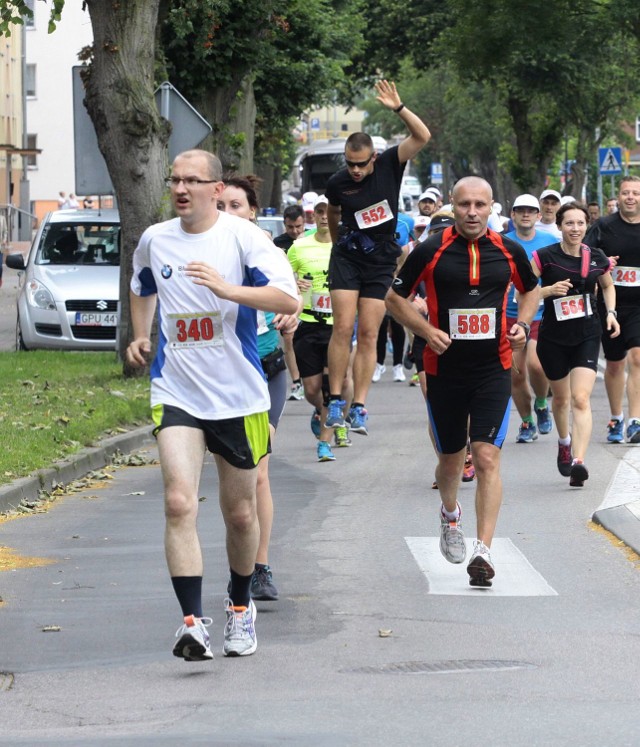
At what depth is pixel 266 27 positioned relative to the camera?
1126 inches

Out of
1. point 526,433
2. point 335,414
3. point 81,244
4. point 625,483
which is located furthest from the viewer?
point 81,244

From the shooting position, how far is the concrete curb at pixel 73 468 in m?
11.3

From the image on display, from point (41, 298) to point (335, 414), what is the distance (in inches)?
413

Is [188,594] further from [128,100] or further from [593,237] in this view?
[128,100]

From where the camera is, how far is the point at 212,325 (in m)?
6.64

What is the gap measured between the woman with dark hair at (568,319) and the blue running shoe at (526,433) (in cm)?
206

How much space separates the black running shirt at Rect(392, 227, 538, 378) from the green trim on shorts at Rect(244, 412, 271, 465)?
6.36 feet

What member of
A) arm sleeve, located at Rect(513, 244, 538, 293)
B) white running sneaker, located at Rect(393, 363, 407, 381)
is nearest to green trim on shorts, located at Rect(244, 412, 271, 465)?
arm sleeve, located at Rect(513, 244, 538, 293)

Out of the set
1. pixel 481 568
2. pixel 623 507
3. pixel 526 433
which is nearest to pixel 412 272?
pixel 481 568

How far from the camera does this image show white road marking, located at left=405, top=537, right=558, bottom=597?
819 centimetres

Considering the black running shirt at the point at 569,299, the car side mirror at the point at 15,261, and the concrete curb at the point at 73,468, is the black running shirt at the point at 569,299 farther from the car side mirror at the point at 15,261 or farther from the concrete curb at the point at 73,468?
the car side mirror at the point at 15,261

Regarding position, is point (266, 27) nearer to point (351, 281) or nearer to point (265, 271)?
point (351, 281)

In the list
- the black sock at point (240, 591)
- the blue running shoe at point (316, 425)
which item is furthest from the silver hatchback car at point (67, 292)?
the black sock at point (240, 591)

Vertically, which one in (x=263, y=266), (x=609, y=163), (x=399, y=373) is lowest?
(x=399, y=373)
